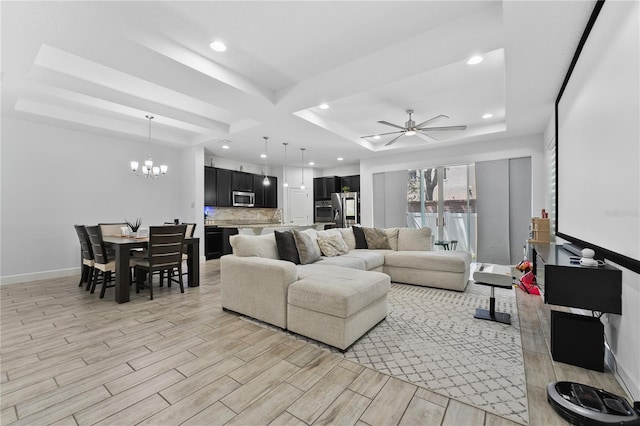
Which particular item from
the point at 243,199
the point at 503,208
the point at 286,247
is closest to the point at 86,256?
the point at 286,247

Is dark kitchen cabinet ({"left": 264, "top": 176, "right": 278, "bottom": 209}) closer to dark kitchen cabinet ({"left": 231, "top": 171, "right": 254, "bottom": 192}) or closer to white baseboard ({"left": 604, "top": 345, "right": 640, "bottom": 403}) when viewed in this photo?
dark kitchen cabinet ({"left": 231, "top": 171, "right": 254, "bottom": 192})

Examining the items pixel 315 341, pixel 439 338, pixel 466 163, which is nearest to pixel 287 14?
pixel 315 341

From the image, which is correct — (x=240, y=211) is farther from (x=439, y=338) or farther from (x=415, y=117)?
(x=439, y=338)

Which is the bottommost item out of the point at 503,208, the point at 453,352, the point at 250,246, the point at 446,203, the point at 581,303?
the point at 453,352

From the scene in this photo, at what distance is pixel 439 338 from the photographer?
8.11 feet

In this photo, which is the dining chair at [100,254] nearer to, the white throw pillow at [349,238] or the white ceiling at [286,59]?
the white ceiling at [286,59]

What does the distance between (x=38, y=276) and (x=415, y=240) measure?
6.38 metres

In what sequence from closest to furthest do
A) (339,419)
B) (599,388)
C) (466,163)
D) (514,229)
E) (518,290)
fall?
(339,419) < (599,388) < (518,290) < (514,229) < (466,163)

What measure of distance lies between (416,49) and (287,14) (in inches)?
47.7

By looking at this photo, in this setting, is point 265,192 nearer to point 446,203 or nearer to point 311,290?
point 446,203

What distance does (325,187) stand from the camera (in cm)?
925

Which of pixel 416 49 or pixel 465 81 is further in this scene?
pixel 465 81

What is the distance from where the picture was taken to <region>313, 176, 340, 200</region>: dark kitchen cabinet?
9086 mm

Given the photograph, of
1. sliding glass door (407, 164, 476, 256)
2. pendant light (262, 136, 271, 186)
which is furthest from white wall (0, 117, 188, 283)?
sliding glass door (407, 164, 476, 256)
